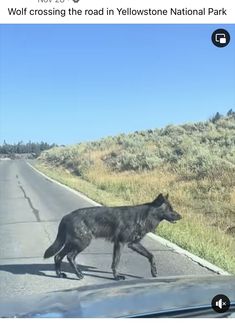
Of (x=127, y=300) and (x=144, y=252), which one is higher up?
(x=127, y=300)

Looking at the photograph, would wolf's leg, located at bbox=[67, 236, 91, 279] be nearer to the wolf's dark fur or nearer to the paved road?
the wolf's dark fur

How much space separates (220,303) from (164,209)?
2.79m

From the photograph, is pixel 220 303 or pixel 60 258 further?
pixel 60 258

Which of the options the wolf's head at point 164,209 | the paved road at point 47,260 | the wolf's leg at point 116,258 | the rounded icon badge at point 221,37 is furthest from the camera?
the paved road at point 47,260

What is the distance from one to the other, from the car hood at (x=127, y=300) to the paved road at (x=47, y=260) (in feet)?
7.53

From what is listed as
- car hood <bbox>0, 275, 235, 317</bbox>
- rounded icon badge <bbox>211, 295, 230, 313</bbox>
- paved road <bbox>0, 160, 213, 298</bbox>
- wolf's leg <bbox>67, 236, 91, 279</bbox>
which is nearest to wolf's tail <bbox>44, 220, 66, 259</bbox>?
wolf's leg <bbox>67, 236, 91, 279</bbox>

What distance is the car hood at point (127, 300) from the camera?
2734mm

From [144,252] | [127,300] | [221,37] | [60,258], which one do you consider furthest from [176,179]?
[127,300]

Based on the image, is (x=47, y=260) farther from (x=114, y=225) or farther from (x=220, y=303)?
(x=220, y=303)

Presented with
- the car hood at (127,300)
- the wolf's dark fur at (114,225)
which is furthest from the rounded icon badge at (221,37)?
the wolf's dark fur at (114,225)

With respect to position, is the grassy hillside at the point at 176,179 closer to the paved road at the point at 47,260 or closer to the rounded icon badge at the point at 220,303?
the paved road at the point at 47,260

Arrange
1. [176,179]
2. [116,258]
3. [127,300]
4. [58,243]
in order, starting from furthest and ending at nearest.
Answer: [176,179]
[58,243]
[116,258]
[127,300]

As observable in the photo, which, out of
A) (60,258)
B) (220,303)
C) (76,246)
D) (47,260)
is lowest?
(47,260)

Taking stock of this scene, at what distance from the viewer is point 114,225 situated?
5.63 meters
